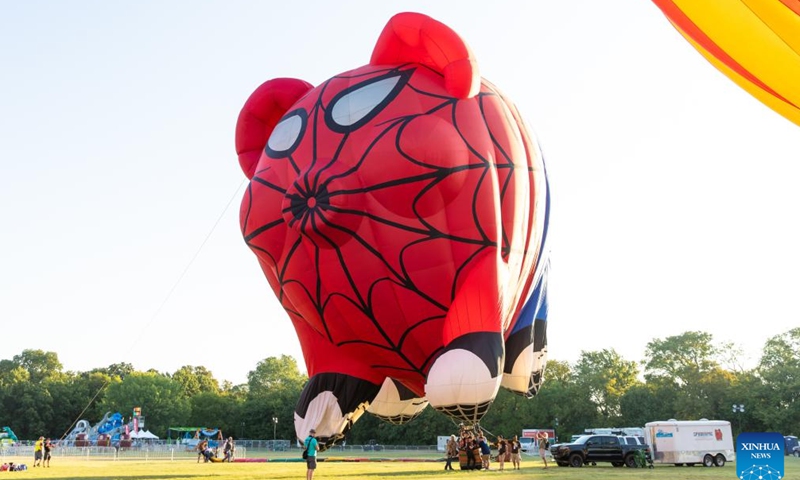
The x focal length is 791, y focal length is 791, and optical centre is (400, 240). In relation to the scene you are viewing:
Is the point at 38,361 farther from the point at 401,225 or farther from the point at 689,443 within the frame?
the point at 401,225

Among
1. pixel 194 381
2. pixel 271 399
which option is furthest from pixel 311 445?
pixel 194 381

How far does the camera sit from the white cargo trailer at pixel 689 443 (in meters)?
25.3

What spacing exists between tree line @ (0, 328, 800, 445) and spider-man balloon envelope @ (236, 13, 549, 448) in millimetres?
38619

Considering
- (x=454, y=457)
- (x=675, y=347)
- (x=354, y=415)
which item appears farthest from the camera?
(x=675, y=347)

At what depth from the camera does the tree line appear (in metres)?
50.9

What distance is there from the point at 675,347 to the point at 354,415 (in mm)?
54284

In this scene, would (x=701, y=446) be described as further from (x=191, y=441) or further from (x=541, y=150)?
(x=191, y=441)

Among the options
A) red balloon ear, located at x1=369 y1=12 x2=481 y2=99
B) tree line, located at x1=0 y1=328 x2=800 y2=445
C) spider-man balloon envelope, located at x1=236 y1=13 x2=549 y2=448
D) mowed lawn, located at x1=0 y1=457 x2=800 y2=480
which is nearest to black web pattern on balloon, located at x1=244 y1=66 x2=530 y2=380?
spider-man balloon envelope, located at x1=236 y1=13 x2=549 y2=448

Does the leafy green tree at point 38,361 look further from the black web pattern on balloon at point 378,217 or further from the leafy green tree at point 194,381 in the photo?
the black web pattern on balloon at point 378,217

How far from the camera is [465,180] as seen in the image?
9.54 metres

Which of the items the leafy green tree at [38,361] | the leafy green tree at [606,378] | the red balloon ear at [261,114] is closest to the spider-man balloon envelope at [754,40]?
the red balloon ear at [261,114]

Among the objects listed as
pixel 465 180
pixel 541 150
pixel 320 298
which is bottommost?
pixel 320 298

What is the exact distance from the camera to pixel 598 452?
24.5 meters

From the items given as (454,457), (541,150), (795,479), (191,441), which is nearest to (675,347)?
(191,441)
